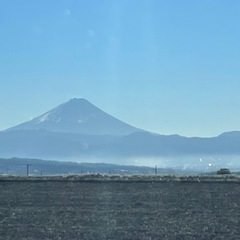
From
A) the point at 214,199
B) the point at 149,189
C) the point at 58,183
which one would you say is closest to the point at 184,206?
the point at 214,199

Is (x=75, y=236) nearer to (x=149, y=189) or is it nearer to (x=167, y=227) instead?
(x=167, y=227)

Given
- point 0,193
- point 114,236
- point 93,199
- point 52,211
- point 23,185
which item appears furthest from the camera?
point 23,185

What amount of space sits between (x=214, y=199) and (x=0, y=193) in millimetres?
9065

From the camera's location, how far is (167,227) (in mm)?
25266

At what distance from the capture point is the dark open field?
24578 millimetres

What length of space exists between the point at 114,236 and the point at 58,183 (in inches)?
472

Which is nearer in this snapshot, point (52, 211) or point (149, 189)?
point (52, 211)

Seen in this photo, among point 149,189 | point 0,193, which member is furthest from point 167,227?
point 0,193

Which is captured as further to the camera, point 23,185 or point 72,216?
point 23,185

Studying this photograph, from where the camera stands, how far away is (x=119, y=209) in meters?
28.3

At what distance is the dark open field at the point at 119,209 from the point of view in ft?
80.6

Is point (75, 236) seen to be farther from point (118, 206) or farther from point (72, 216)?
point (118, 206)

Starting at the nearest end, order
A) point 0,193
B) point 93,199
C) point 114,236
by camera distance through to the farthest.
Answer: point 114,236 < point 93,199 < point 0,193

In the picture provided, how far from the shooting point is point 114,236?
23797mm
